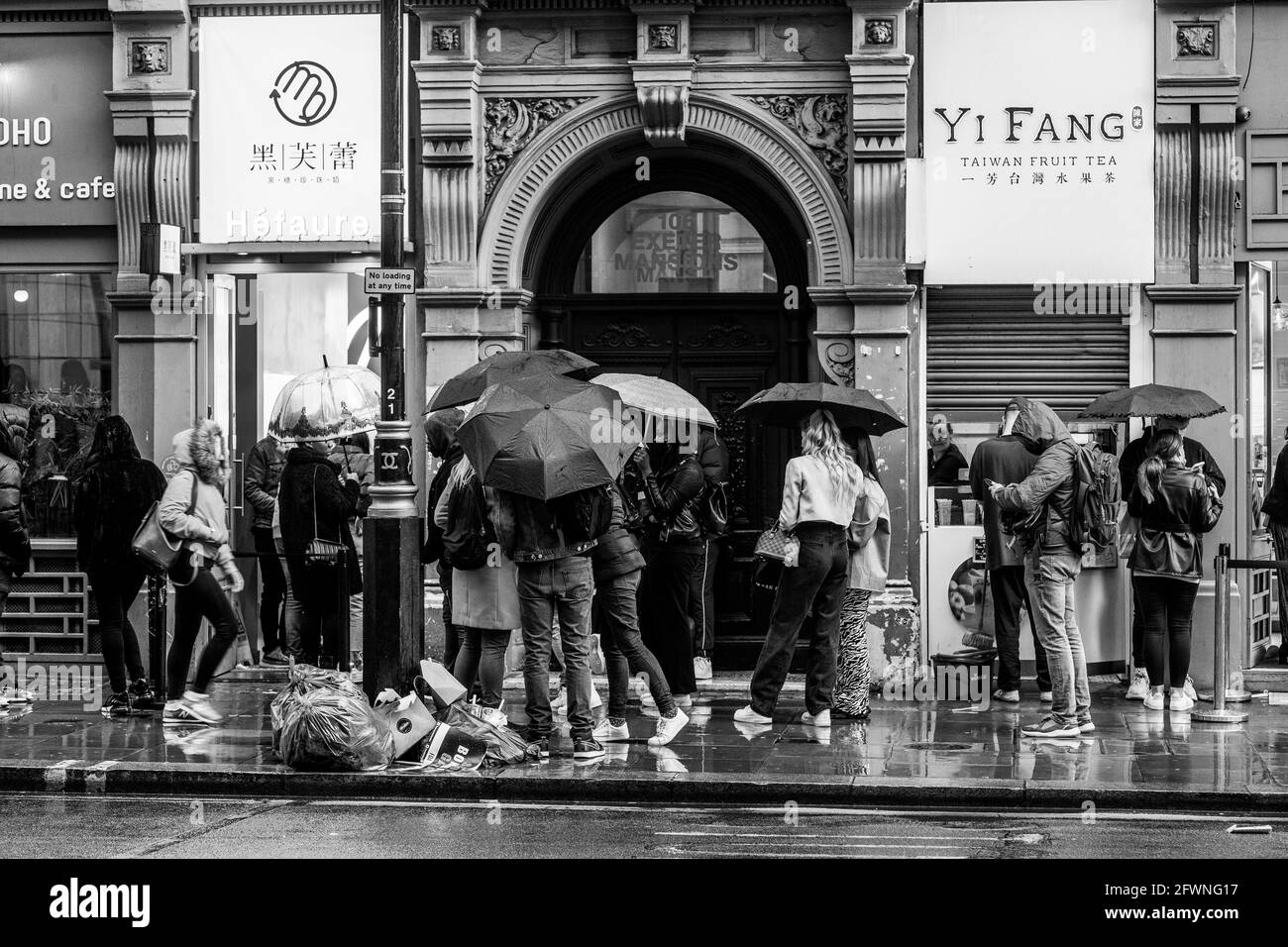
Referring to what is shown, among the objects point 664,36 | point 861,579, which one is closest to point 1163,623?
point 861,579

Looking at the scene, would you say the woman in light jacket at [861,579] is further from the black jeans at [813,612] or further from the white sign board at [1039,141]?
the white sign board at [1039,141]

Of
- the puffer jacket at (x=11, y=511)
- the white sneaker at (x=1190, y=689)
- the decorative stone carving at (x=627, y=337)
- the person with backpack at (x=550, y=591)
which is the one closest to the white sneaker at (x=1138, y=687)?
the white sneaker at (x=1190, y=689)

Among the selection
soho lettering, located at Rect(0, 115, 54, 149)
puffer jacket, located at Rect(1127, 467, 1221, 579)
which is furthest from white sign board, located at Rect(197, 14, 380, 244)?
puffer jacket, located at Rect(1127, 467, 1221, 579)

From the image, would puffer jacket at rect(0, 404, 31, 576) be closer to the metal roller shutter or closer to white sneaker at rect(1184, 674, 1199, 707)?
the metal roller shutter

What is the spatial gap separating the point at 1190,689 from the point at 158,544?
7.31 m

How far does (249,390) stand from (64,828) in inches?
249

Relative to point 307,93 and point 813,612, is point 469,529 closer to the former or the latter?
point 813,612

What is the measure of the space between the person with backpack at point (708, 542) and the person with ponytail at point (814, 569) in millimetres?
977

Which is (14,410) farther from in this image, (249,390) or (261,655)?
(261,655)

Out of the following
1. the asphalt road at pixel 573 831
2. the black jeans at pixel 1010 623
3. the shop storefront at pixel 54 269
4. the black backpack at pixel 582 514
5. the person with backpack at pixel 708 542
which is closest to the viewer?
the asphalt road at pixel 573 831

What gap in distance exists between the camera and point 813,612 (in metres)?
10.9

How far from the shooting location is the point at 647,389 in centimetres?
1095

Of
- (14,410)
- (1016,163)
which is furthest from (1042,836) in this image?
(14,410)

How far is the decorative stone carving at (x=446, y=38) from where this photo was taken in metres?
13.1
